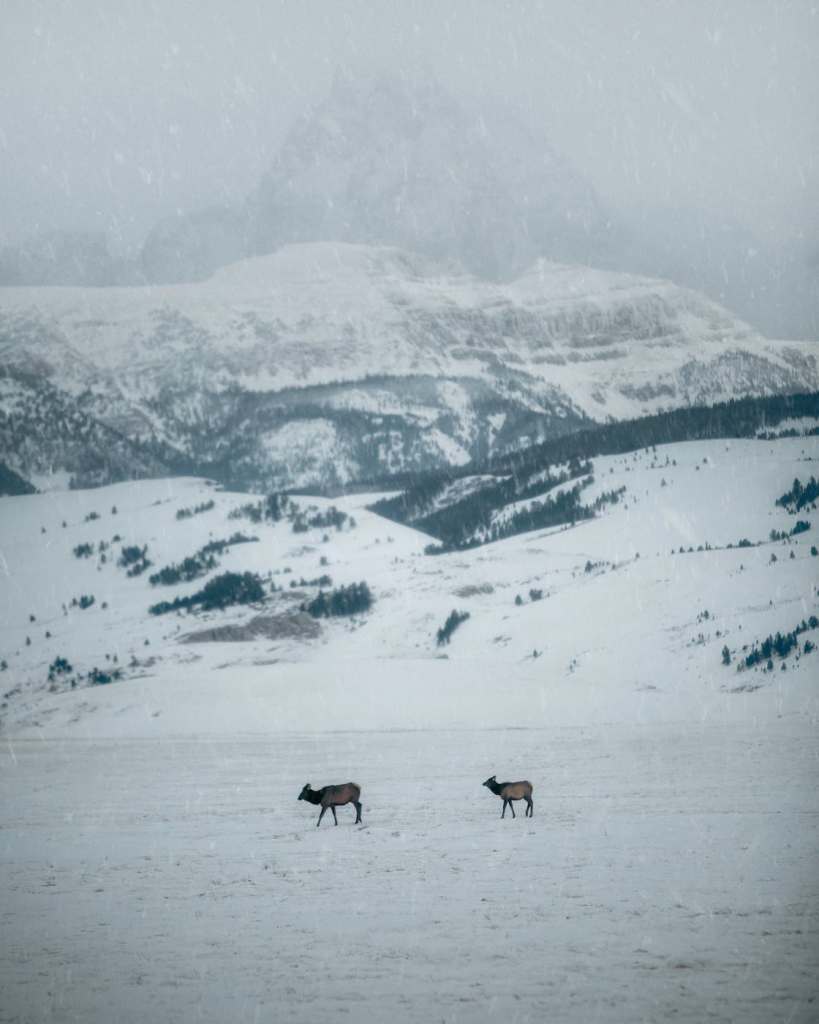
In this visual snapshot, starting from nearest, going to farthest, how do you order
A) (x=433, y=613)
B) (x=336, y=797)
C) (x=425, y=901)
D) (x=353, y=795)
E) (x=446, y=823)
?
1. (x=425, y=901)
2. (x=446, y=823)
3. (x=336, y=797)
4. (x=353, y=795)
5. (x=433, y=613)

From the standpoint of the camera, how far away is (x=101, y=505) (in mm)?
169625

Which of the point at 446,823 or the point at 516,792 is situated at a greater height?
the point at 516,792

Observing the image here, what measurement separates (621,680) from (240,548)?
84.3 metres

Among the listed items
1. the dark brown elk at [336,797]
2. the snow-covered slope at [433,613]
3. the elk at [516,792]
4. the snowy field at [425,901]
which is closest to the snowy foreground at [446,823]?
the snowy field at [425,901]

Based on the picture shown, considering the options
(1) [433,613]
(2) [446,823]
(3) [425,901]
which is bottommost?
(2) [446,823]

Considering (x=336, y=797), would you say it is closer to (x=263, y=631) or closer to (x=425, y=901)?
(x=425, y=901)

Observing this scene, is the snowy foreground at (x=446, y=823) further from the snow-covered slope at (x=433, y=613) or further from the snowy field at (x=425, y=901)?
the snow-covered slope at (x=433, y=613)

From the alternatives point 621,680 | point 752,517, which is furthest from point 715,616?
point 752,517

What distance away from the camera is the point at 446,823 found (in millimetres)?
20359

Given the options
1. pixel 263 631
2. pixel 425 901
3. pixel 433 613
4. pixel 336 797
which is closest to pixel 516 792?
pixel 336 797

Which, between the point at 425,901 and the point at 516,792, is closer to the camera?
the point at 425,901

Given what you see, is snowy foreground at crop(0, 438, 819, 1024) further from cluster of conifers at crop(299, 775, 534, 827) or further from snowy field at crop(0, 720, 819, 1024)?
cluster of conifers at crop(299, 775, 534, 827)

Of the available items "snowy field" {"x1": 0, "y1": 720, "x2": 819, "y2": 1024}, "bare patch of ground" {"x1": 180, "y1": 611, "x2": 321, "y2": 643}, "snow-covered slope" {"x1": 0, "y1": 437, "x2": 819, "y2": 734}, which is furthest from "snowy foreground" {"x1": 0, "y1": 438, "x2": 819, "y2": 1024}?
"bare patch of ground" {"x1": 180, "y1": 611, "x2": 321, "y2": 643}

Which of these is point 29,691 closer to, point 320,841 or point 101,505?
point 320,841
